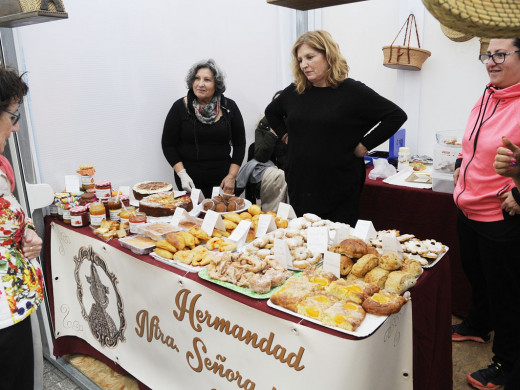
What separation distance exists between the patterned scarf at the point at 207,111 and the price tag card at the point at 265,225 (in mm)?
1227

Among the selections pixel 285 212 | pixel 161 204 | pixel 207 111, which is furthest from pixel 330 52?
pixel 161 204

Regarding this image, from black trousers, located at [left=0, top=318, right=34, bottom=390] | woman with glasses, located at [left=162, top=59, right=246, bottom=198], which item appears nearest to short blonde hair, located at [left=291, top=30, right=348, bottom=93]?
woman with glasses, located at [left=162, top=59, right=246, bottom=198]

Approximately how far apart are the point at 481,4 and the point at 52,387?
2.62 metres

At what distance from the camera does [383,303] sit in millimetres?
1372

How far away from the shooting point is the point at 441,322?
1.78 metres

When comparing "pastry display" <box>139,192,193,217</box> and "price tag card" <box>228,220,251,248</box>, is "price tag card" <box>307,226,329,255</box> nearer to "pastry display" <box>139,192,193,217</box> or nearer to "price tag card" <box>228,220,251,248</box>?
"price tag card" <box>228,220,251,248</box>

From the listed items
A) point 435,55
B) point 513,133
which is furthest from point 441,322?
point 435,55

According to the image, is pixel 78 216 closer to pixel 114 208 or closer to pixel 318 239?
pixel 114 208

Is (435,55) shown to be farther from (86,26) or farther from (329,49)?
(86,26)

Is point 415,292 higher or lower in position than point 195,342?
higher

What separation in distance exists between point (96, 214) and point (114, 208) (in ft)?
0.41

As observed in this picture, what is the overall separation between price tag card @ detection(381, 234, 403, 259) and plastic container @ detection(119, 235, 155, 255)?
3.29 ft

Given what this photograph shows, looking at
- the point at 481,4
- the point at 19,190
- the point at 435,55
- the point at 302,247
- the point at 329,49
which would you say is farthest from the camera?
the point at 435,55

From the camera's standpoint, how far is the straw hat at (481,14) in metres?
0.74
